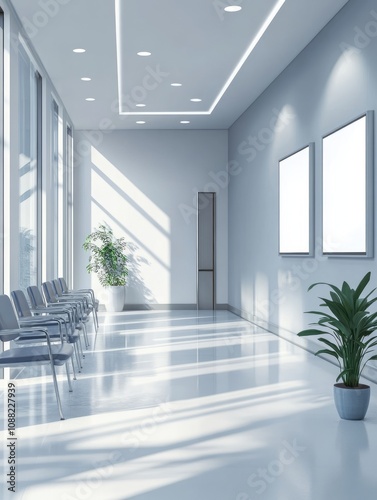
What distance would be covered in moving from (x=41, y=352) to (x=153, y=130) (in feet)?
28.5

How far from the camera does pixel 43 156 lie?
8.27m

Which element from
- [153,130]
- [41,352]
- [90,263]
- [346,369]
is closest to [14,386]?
[41,352]

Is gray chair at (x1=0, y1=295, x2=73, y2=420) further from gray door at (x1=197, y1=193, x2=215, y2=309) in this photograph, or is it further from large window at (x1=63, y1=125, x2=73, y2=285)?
gray door at (x1=197, y1=193, x2=215, y2=309)

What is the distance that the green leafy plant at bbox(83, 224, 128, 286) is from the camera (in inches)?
478

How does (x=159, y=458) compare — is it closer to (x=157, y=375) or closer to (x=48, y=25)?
(x=157, y=375)

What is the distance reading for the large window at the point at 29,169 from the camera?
7207 mm

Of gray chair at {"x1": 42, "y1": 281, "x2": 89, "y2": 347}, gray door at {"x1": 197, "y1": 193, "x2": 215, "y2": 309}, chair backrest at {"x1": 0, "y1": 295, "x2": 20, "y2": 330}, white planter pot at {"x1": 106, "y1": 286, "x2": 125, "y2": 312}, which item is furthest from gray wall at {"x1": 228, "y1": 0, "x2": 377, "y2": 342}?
chair backrest at {"x1": 0, "y1": 295, "x2": 20, "y2": 330}

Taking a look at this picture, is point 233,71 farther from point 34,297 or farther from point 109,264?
point 109,264

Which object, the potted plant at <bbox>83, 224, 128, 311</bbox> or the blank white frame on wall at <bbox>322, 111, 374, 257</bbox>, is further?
the potted plant at <bbox>83, 224, 128, 311</bbox>

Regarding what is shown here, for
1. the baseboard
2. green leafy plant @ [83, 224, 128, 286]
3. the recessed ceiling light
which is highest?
the recessed ceiling light

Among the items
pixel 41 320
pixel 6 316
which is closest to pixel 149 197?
pixel 41 320

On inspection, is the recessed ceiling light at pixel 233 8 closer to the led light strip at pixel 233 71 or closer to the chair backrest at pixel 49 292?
the led light strip at pixel 233 71

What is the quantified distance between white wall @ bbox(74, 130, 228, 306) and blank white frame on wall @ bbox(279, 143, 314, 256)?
4357mm

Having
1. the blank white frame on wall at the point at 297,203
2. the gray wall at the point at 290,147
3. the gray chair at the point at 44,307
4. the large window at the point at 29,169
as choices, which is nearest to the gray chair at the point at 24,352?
the gray chair at the point at 44,307
